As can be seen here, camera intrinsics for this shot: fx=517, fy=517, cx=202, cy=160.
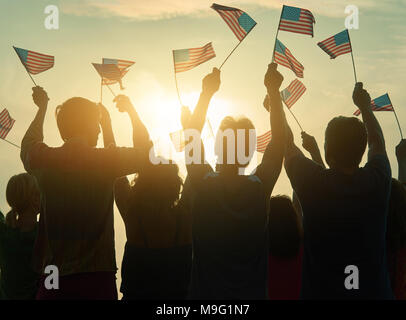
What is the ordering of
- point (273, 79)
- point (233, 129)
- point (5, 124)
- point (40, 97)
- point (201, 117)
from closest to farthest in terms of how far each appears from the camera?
point (233, 129) → point (201, 117) → point (273, 79) → point (40, 97) → point (5, 124)

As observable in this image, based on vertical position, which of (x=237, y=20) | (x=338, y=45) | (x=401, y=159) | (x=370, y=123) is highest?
(x=237, y=20)

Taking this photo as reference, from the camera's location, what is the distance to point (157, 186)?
13.6ft

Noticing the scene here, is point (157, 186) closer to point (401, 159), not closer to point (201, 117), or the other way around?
point (201, 117)

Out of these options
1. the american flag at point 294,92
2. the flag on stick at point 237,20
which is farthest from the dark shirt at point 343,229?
the american flag at point 294,92

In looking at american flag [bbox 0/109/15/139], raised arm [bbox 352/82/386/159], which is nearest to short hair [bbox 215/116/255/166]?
raised arm [bbox 352/82/386/159]

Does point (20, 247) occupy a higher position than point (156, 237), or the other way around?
point (156, 237)

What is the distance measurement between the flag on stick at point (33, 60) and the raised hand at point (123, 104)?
3.11 m

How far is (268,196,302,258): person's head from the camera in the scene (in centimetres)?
450

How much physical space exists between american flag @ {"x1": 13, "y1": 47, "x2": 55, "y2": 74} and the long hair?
3921mm

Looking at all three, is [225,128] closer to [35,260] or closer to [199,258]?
[199,258]

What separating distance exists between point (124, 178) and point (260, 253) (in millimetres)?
1434

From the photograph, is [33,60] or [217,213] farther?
[33,60]

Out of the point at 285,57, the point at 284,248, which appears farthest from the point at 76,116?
the point at 285,57

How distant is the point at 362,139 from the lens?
3.82 metres
